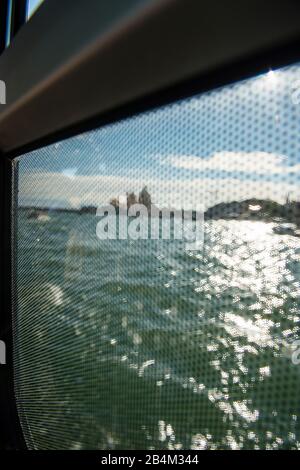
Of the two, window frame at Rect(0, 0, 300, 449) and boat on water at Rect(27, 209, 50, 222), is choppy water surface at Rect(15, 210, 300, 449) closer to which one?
boat on water at Rect(27, 209, 50, 222)

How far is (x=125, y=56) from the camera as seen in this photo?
707mm

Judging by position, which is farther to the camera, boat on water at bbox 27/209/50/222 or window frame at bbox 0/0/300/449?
boat on water at bbox 27/209/50/222

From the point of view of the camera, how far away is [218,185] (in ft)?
2.30

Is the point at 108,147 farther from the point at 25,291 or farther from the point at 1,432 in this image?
the point at 1,432

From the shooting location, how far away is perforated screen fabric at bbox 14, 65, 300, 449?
2.02ft

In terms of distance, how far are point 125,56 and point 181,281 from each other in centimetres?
43

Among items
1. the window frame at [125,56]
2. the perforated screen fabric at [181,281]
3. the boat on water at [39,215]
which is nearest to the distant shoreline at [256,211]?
the perforated screen fabric at [181,281]

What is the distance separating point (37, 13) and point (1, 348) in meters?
1.14

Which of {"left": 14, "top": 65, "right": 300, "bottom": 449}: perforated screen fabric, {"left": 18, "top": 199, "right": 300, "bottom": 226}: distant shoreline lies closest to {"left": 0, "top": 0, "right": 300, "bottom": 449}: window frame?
{"left": 14, "top": 65, "right": 300, "bottom": 449}: perforated screen fabric

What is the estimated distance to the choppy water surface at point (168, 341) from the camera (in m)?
0.63

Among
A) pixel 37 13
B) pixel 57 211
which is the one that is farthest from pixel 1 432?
pixel 37 13

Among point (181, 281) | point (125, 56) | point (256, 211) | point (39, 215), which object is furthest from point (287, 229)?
point (39, 215)

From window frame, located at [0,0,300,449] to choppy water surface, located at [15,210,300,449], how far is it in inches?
10.1

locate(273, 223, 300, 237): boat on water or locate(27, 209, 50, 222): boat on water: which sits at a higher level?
locate(27, 209, 50, 222): boat on water
